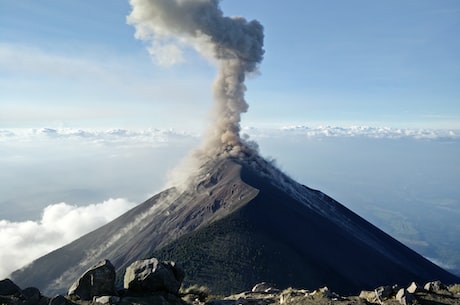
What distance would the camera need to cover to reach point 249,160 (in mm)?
130875

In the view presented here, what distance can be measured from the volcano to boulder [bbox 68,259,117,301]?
44.5 metres

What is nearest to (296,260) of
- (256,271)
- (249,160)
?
(256,271)

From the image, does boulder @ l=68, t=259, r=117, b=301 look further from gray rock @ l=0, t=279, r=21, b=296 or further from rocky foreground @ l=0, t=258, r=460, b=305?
gray rock @ l=0, t=279, r=21, b=296

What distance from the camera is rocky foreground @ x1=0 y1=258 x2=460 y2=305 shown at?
1631 cm

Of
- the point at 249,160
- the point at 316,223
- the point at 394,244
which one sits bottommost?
the point at 394,244

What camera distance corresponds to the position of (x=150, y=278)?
685 inches

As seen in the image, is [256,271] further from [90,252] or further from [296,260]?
[90,252]

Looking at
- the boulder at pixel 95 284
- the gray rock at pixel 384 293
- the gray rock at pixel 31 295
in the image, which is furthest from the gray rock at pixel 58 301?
the gray rock at pixel 384 293

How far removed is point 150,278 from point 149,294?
69cm

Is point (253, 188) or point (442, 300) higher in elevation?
point (442, 300)

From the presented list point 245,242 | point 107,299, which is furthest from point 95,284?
point 245,242

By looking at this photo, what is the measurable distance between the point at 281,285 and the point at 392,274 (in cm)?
3215

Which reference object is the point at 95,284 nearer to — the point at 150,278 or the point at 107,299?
the point at 107,299

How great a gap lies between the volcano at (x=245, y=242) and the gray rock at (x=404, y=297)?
44584mm
